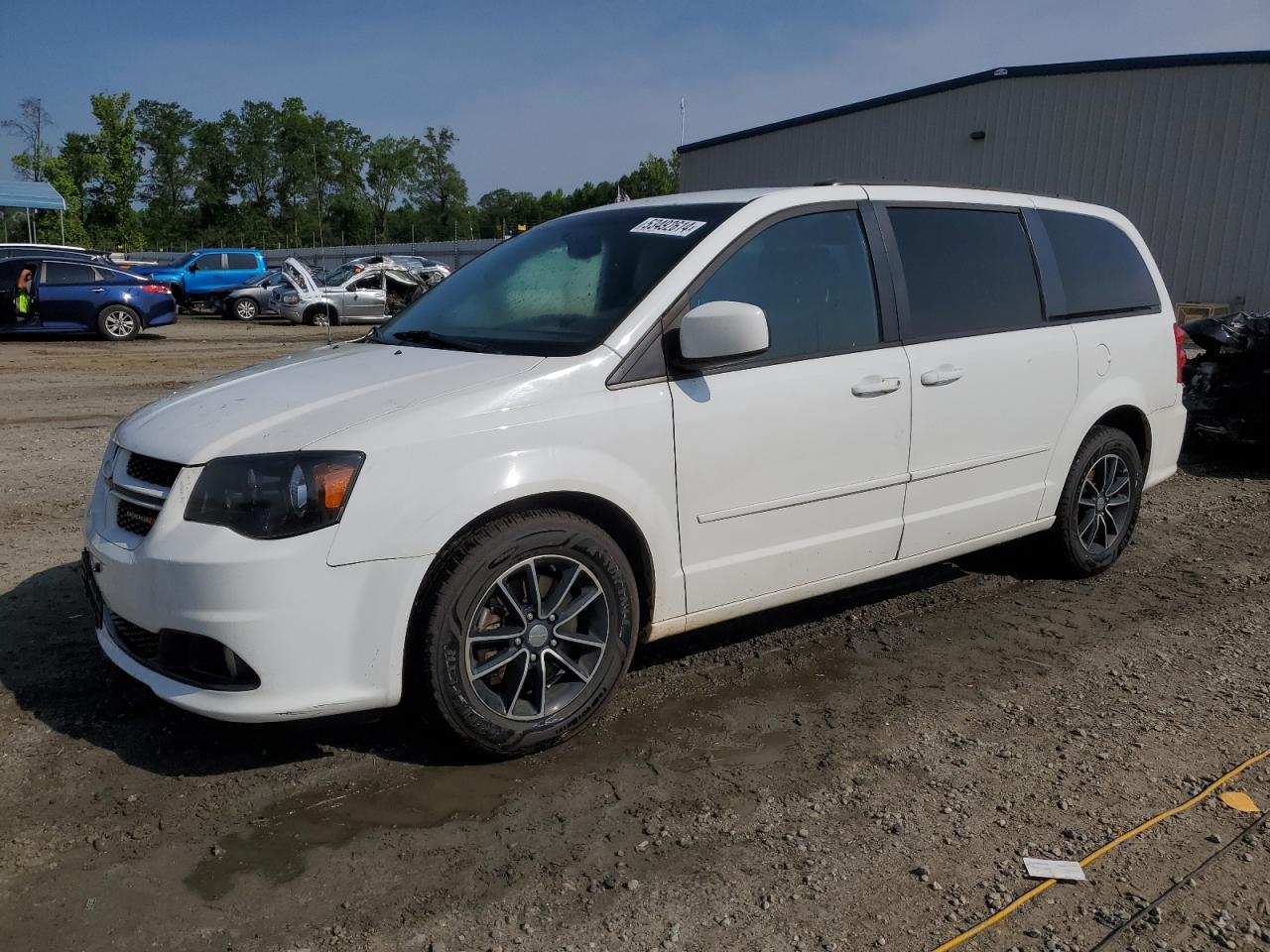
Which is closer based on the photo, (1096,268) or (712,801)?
(712,801)

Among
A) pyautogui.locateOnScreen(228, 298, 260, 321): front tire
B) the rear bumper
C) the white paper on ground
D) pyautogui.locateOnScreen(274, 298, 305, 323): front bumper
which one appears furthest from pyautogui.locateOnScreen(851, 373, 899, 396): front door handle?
pyautogui.locateOnScreen(228, 298, 260, 321): front tire

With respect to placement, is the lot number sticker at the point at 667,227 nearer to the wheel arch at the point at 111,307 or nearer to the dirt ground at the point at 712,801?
the dirt ground at the point at 712,801

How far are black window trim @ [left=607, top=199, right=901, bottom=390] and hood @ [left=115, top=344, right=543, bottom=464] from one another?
34 centimetres

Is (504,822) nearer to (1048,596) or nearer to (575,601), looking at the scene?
(575,601)

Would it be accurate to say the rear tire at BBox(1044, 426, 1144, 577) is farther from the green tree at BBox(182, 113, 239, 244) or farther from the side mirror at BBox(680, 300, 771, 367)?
the green tree at BBox(182, 113, 239, 244)

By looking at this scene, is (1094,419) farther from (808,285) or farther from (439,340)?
(439,340)

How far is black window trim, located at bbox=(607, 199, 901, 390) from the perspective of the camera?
11.3ft

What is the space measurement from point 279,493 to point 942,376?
2.62 m

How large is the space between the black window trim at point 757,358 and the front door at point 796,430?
0.01 m

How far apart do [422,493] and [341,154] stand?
99464mm

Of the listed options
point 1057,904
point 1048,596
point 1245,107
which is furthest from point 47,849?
point 1245,107

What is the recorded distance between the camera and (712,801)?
10.2 feet

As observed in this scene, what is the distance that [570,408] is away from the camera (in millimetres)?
3289

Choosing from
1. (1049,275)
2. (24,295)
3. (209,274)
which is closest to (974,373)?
(1049,275)
